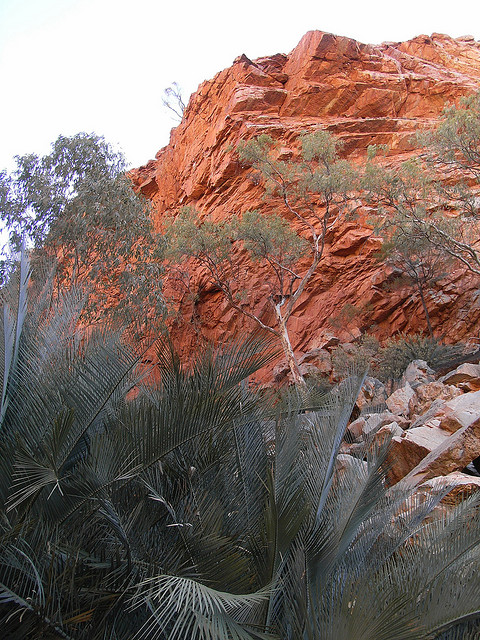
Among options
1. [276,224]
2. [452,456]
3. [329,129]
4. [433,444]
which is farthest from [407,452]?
[329,129]

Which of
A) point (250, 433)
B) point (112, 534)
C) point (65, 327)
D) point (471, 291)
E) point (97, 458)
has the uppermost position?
point (65, 327)

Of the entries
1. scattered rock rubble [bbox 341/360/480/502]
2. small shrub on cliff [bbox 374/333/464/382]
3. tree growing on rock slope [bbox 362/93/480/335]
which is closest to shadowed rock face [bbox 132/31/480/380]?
tree growing on rock slope [bbox 362/93/480/335]

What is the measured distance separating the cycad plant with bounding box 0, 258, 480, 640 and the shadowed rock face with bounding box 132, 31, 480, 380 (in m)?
14.2

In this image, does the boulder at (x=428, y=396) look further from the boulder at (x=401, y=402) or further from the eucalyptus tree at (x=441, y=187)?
the eucalyptus tree at (x=441, y=187)

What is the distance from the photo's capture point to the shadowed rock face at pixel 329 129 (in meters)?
17.3

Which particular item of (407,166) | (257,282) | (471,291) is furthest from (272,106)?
(471,291)

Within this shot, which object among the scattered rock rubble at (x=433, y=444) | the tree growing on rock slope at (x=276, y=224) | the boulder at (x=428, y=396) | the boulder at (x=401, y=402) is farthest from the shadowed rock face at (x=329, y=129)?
the scattered rock rubble at (x=433, y=444)

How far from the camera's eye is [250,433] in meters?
2.85

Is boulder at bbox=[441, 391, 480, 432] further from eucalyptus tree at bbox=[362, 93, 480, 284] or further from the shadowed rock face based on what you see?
the shadowed rock face

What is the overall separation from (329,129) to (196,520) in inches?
821

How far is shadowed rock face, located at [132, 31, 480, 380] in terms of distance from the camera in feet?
56.9

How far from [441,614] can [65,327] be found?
238 centimetres

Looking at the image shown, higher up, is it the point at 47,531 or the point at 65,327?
the point at 65,327

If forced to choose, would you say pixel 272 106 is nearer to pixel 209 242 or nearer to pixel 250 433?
pixel 209 242
